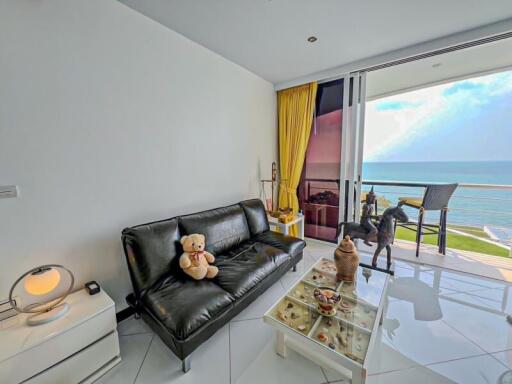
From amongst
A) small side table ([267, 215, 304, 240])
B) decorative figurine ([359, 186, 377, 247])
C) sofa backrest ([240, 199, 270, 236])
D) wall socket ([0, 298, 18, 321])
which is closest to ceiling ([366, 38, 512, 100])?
decorative figurine ([359, 186, 377, 247])

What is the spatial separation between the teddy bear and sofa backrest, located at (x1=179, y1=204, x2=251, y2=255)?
0.15 meters

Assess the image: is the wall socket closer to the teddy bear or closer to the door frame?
the teddy bear

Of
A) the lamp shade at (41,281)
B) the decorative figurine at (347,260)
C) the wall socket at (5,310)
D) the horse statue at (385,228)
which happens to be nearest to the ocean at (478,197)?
the horse statue at (385,228)

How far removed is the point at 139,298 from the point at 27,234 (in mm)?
809

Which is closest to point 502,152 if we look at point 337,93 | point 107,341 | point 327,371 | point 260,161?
point 337,93

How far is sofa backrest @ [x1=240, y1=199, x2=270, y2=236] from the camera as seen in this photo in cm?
253

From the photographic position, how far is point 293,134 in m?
3.34

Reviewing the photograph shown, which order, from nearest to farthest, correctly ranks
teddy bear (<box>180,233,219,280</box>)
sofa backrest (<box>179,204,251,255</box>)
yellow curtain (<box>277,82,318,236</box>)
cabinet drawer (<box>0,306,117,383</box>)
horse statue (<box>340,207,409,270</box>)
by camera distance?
1. cabinet drawer (<box>0,306,117,383</box>)
2. teddy bear (<box>180,233,219,280</box>)
3. sofa backrest (<box>179,204,251,255</box>)
4. horse statue (<box>340,207,409,270</box>)
5. yellow curtain (<box>277,82,318,236</box>)

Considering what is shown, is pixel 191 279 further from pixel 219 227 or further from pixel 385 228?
pixel 385 228

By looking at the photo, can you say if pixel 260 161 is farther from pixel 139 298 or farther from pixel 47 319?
pixel 47 319

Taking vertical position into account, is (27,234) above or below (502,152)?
below

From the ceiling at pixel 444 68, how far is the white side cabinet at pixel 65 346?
3.84 meters

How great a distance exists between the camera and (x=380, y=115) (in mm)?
3297

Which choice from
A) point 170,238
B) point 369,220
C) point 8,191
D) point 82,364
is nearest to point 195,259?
point 170,238
